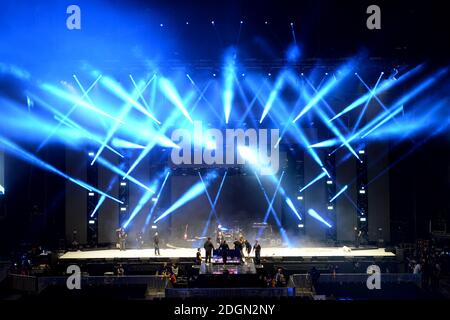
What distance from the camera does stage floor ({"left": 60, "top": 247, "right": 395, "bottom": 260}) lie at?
715 inches

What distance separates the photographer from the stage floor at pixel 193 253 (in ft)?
59.6

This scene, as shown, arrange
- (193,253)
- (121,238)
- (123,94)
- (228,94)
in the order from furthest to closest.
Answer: (228,94) → (123,94) → (121,238) → (193,253)

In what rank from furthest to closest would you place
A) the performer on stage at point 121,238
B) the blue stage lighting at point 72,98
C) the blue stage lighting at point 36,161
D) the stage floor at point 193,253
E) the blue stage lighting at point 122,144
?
the blue stage lighting at point 122,144 < the blue stage lighting at point 72,98 < the blue stage lighting at point 36,161 < the performer on stage at point 121,238 < the stage floor at point 193,253

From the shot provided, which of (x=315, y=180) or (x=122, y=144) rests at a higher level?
(x=122, y=144)

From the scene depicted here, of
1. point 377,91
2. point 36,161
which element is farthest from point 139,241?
point 377,91

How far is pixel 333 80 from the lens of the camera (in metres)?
20.1

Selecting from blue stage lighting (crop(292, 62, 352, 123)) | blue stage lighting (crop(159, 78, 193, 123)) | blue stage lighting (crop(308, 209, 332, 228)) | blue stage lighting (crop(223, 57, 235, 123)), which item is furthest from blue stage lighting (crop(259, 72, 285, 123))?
blue stage lighting (crop(308, 209, 332, 228))

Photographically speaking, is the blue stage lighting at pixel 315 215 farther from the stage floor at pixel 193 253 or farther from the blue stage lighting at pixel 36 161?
the blue stage lighting at pixel 36 161

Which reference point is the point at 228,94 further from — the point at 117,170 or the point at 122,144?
A: the point at 117,170

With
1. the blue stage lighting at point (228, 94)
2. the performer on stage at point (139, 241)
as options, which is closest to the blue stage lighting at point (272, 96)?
the blue stage lighting at point (228, 94)

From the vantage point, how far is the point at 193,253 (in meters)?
18.8

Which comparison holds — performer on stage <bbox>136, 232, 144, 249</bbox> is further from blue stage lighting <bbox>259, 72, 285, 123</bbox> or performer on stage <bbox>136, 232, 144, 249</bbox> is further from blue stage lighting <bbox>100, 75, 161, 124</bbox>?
blue stage lighting <bbox>259, 72, 285, 123</bbox>

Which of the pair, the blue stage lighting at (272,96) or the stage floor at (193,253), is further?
the blue stage lighting at (272,96)
